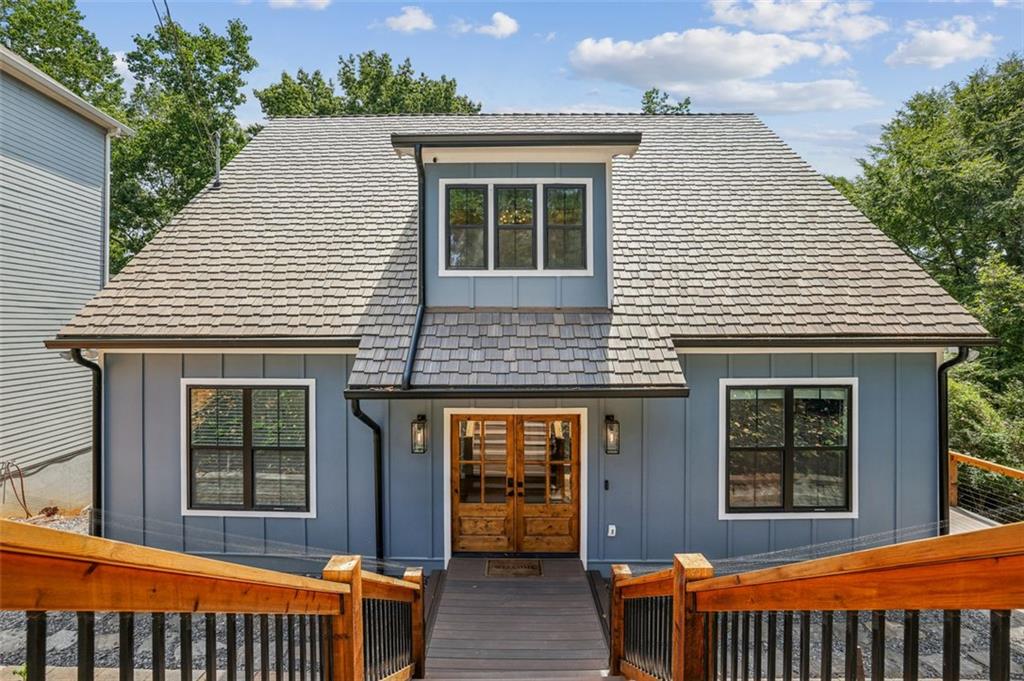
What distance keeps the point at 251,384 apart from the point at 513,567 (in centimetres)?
401

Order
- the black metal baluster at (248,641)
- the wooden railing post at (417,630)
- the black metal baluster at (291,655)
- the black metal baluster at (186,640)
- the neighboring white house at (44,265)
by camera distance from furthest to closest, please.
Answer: the neighboring white house at (44,265) → the wooden railing post at (417,630) → the black metal baluster at (291,655) → the black metal baluster at (248,641) → the black metal baluster at (186,640)

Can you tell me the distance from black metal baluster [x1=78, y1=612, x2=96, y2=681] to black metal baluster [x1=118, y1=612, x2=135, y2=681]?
Result: 7 centimetres

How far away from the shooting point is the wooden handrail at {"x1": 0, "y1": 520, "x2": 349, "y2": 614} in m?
0.94

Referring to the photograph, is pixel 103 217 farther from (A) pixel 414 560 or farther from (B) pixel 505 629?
(B) pixel 505 629

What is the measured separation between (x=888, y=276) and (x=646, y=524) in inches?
185

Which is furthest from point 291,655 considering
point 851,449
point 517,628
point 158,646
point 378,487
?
point 851,449

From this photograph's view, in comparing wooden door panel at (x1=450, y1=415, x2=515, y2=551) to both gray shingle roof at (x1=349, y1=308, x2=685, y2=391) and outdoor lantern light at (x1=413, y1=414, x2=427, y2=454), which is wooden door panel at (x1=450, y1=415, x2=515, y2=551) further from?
gray shingle roof at (x1=349, y1=308, x2=685, y2=391)

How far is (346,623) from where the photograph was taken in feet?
8.69

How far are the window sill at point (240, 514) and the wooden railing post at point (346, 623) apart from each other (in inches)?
166

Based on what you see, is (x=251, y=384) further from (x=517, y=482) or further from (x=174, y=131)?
(x=174, y=131)

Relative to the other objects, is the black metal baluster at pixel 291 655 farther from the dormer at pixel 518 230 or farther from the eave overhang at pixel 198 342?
the dormer at pixel 518 230

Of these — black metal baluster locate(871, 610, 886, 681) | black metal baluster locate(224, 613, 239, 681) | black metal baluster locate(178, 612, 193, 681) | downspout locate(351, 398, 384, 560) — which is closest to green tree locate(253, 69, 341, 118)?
downspout locate(351, 398, 384, 560)

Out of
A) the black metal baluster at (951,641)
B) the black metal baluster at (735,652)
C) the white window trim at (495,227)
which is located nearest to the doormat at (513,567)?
the white window trim at (495,227)

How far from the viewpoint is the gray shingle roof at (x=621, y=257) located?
658 cm
